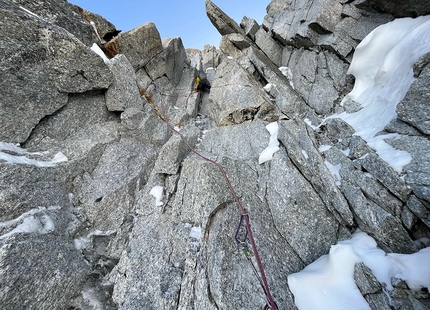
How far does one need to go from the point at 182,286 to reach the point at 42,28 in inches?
584

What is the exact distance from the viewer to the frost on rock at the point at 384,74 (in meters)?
8.48

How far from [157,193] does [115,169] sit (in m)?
3.20

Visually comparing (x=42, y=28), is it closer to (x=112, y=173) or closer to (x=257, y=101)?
(x=112, y=173)

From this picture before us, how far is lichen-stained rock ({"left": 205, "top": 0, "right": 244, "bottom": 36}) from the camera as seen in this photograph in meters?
20.3

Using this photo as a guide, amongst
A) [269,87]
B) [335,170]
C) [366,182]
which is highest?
[269,87]

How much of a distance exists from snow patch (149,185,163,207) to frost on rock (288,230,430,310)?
6717mm

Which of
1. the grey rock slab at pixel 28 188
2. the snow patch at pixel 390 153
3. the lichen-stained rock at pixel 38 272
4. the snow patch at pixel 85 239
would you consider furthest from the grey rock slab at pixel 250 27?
the lichen-stained rock at pixel 38 272

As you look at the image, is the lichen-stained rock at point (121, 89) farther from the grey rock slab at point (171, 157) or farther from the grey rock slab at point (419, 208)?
the grey rock slab at point (419, 208)

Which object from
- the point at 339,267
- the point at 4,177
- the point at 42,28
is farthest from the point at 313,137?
the point at 42,28

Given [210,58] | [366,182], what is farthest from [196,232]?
[210,58]

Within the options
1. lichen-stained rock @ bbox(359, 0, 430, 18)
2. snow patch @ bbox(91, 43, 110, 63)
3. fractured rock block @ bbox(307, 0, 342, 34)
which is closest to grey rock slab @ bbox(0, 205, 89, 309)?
snow patch @ bbox(91, 43, 110, 63)

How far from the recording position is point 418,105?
721 cm

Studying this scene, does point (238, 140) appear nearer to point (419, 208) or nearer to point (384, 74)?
point (384, 74)

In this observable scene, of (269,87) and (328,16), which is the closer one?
(328,16)
